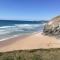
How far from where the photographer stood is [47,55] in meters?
6.39

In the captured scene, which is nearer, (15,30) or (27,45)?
(27,45)

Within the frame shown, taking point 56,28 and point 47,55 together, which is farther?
point 56,28

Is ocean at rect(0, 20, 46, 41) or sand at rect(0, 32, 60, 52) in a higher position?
ocean at rect(0, 20, 46, 41)

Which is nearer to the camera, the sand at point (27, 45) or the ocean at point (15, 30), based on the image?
the sand at point (27, 45)

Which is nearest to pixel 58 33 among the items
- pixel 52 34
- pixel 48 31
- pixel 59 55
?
pixel 52 34

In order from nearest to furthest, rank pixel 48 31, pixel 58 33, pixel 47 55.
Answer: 1. pixel 47 55
2. pixel 58 33
3. pixel 48 31

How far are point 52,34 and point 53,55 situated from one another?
16307 mm

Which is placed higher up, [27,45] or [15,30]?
[15,30]

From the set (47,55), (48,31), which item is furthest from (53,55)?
(48,31)

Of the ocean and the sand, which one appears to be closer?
the sand

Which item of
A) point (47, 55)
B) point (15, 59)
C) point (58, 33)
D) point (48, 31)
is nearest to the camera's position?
point (15, 59)

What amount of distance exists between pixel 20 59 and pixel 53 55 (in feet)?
4.50

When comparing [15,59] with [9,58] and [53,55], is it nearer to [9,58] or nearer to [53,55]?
[9,58]

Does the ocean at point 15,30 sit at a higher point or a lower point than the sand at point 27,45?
higher
